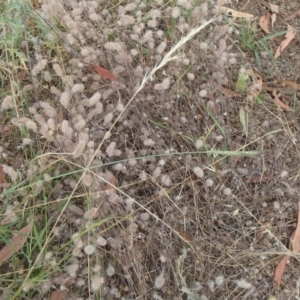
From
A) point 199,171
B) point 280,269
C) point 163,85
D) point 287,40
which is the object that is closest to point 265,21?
point 287,40

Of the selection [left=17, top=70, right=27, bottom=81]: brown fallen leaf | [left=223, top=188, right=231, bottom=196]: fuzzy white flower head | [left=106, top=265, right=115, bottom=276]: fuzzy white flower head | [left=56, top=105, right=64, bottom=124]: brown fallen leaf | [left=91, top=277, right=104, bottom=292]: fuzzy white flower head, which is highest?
[left=17, top=70, right=27, bottom=81]: brown fallen leaf

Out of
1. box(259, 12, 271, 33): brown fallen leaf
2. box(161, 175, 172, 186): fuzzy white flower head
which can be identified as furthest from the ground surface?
box(259, 12, 271, 33): brown fallen leaf

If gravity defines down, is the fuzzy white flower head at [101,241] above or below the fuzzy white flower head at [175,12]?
below

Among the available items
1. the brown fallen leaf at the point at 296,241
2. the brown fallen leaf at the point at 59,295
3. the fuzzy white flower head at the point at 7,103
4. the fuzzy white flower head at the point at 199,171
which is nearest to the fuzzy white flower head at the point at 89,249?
the brown fallen leaf at the point at 59,295

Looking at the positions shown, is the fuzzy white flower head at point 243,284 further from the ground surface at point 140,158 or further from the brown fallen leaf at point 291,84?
the brown fallen leaf at point 291,84

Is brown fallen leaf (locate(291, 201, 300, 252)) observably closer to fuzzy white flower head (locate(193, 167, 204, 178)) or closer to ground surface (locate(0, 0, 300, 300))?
ground surface (locate(0, 0, 300, 300))

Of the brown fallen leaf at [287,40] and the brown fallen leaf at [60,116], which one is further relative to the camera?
the brown fallen leaf at [287,40]

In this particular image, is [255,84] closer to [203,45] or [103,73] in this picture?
[203,45]
